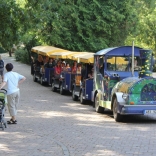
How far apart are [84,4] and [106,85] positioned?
2464 cm

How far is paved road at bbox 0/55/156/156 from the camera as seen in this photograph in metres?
10.9

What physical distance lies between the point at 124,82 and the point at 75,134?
12.4 ft

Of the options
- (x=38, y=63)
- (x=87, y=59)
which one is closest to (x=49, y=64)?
(x=38, y=63)

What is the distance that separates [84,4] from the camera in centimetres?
4238

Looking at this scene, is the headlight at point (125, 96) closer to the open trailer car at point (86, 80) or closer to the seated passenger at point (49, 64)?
the open trailer car at point (86, 80)

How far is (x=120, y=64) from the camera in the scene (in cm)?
1966

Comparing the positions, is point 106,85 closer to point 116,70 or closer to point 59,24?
point 116,70

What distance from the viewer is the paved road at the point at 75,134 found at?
10.9 meters

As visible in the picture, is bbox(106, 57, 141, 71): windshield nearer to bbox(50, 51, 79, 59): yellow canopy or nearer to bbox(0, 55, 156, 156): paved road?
bbox(0, 55, 156, 156): paved road

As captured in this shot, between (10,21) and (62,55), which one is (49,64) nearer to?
(62,55)

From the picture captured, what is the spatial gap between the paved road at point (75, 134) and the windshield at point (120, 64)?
1657 millimetres

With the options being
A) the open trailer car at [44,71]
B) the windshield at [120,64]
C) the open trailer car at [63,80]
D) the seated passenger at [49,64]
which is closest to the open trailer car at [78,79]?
the open trailer car at [63,80]

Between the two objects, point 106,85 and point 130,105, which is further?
point 106,85

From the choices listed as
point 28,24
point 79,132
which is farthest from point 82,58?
point 79,132
